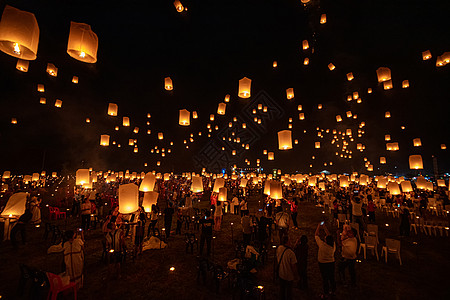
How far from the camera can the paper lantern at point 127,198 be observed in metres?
4.61

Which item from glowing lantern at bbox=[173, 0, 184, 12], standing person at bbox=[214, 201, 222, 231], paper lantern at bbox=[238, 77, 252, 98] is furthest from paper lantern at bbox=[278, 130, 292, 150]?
glowing lantern at bbox=[173, 0, 184, 12]

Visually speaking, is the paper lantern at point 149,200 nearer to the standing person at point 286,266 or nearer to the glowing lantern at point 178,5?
the standing person at point 286,266

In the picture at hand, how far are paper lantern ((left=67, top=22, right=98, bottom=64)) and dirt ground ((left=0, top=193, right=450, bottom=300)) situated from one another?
16.5ft

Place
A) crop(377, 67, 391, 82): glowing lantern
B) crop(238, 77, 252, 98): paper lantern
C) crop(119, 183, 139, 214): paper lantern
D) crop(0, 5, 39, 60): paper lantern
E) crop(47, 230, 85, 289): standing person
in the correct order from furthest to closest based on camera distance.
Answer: crop(377, 67, 391, 82): glowing lantern, crop(238, 77, 252, 98): paper lantern, crop(119, 183, 139, 214): paper lantern, crop(47, 230, 85, 289): standing person, crop(0, 5, 39, 60): paper lantern

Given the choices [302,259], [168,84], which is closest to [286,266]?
[302,259]

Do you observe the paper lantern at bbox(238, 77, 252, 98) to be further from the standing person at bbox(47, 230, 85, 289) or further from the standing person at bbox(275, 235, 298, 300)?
the standing person at bbox(47, 230, 85, 289)

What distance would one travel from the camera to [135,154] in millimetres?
27391

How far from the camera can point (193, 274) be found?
533cm

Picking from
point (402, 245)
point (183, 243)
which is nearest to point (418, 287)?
point (402, 245)

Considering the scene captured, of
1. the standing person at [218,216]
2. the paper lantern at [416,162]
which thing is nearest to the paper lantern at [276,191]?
the standing person at [218,216]

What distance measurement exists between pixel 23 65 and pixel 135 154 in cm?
2113

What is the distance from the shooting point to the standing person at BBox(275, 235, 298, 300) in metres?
3.76

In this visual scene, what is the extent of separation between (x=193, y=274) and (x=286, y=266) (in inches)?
110

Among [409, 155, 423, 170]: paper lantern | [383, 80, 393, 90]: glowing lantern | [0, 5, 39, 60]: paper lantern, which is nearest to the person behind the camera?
[0, 5, 39, 60]: paper lantern
